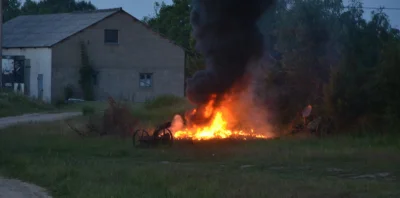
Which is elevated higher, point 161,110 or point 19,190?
point 161,110

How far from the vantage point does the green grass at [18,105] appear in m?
43.7

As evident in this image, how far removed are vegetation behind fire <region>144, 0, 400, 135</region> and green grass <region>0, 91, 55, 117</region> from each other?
34.2ft

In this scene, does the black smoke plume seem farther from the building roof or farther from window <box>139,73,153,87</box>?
window <box>139,73,153,87</box>

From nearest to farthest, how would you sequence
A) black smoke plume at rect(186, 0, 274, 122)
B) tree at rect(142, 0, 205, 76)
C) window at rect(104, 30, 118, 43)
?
black smoke plume at rect(186, 0, 274, 122)
window at rect(104, 30, 118, 43)
tree at rect(142, 0, 205, 76)

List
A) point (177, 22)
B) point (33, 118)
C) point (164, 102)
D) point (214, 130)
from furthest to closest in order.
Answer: point (177, 22)
point (164, 102)
point (33, 118)
point (214, 130)

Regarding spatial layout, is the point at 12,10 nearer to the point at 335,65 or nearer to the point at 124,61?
the point at 124,61

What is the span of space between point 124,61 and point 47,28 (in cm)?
642

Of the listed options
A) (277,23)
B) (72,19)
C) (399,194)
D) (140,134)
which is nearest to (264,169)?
(399,194)

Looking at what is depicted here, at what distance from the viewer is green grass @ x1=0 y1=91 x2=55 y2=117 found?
43.7 meters

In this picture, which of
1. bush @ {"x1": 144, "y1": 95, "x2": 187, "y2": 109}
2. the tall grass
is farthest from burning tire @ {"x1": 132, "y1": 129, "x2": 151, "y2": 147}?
bush @ {"x1": 144, "y1": 95, "x2": 187, "y2": 109}

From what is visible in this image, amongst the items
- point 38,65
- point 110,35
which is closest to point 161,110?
point 110,35

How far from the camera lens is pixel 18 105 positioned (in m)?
45.6

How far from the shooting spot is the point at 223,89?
28031 mm

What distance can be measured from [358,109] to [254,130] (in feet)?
13.7
